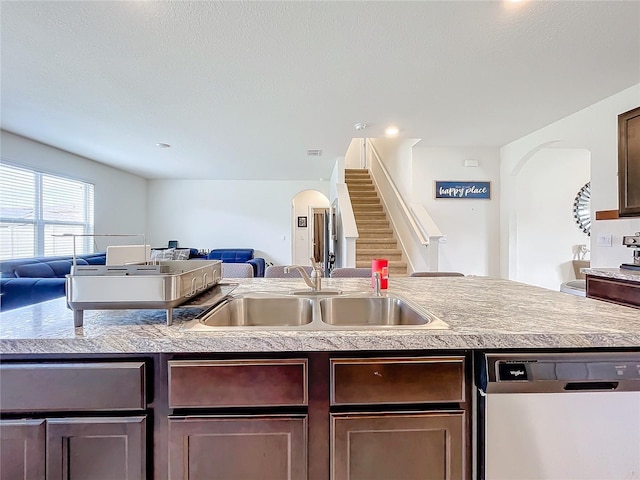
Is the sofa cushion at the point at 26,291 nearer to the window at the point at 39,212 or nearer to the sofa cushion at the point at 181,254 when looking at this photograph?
the window at the point at 39,212

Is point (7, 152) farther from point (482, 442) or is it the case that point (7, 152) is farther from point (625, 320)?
point (625, 320)

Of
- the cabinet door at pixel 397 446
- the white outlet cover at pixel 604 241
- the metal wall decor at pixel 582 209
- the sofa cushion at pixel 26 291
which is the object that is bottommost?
the cabinet door at pixel 397 446

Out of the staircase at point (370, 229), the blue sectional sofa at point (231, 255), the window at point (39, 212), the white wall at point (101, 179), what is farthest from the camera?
the blue sectional sofa at point (231, 255)

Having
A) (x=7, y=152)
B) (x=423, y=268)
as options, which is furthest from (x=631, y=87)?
(x=7, y=152)

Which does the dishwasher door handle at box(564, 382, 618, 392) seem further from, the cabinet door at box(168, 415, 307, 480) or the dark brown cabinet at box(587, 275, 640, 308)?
the dark brown cabinet at box(587, 275, 640, 308)

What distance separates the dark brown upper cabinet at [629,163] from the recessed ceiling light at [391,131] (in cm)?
191

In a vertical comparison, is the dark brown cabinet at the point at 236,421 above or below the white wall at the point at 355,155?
below

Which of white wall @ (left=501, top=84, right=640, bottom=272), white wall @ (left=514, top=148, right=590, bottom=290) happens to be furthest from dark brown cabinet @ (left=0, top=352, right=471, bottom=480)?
white wall @ (left=514, top=148, right=590, bottom=290)

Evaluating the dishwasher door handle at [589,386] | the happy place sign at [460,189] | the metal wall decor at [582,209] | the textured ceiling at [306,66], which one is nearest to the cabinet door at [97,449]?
the dishwasher door handle at [589,386]

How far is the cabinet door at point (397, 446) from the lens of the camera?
3.19 ft

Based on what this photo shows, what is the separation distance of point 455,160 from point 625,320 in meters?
3.83

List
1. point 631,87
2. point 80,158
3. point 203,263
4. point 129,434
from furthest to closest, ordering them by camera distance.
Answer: point 80,158 < point 631,87 < point 203,263 < point 129,434

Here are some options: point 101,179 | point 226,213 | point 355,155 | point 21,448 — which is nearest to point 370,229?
point 355,155

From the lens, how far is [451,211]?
178 inches
